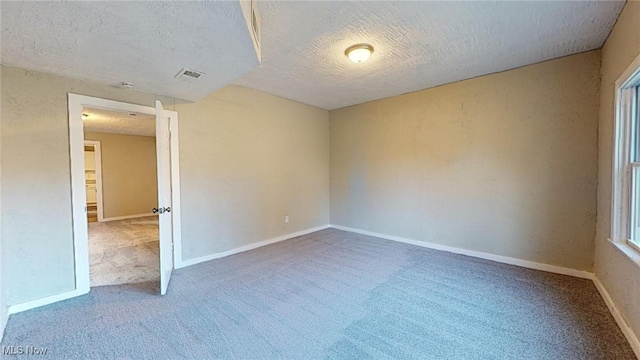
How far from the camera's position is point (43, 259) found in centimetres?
254

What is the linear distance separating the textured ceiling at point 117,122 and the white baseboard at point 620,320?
6163mm

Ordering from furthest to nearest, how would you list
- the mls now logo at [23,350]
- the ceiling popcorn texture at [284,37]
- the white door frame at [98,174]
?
the white door frame at [98,174] < the mls now logo at [23,350] < the ceiling popcorn texture at [284,37]

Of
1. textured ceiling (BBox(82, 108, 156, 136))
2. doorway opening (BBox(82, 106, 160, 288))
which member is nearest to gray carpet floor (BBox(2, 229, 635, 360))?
doorway opening (BBox(82, 106, 160, 288))

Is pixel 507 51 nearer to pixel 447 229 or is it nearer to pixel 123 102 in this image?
pixel 447 229

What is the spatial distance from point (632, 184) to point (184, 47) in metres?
3.88

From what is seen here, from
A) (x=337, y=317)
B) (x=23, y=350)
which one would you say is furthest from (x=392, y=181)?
(x=23, y=350)

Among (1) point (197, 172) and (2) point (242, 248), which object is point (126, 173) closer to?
(1) point (197, 172)

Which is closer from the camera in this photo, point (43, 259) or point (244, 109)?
point (43, 259)

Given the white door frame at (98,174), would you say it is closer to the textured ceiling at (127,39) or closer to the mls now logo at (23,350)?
the textured ceiling at (127,39)

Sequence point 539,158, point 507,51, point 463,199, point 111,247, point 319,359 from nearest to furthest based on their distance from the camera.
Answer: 1. point 319,359
2. point 507,51
3. point 539,158
4. point 463,199
5. point 111,247

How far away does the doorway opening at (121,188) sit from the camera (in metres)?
4.38

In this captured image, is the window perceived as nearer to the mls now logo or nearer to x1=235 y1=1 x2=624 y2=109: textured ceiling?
x1=235 y1=1 x2=624 y2=109: textured ceiling

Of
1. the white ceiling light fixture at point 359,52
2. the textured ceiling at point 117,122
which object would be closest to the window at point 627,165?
the white ceiling light fixture at point 359,52

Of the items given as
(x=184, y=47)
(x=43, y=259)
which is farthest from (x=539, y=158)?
(x=43, y=259)
